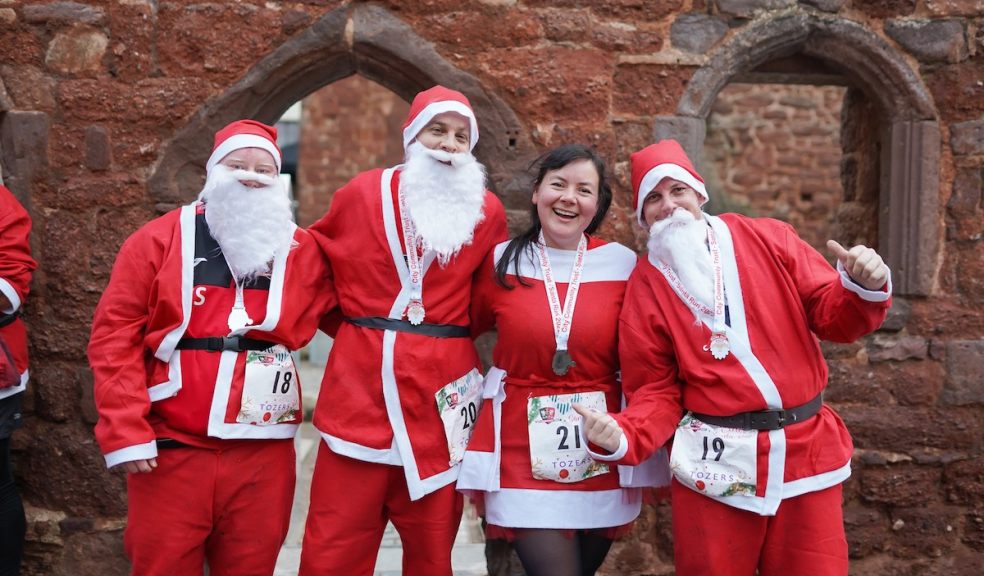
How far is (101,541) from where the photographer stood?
400 centimetres

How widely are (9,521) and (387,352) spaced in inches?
71.0

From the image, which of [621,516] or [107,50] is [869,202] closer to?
[621,516]

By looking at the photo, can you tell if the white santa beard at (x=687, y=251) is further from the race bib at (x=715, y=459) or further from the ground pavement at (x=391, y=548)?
the ground pavement at (x=391, y=548)

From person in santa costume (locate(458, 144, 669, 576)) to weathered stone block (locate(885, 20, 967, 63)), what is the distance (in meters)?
1.91

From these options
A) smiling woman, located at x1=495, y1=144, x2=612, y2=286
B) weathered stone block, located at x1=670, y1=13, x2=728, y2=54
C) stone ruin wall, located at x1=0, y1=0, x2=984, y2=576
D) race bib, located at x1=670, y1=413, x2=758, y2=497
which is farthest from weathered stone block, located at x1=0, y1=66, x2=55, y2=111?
race bib, located at x1=670, y1=413, x2=758, y2=497

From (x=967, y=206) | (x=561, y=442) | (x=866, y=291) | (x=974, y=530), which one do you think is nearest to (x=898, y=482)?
(x=974, y=530)

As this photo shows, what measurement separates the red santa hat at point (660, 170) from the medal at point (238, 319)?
1.26m

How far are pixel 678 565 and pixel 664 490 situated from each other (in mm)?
305

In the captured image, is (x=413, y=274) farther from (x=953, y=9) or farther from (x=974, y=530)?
(x=974, y=530)

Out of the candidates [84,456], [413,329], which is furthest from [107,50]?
[413,329]

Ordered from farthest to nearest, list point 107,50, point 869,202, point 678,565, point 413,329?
point 869,202 → point 107,50 → point 413,329 → point 678,565

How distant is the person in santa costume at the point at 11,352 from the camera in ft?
11.3

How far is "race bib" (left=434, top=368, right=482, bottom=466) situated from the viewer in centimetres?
295

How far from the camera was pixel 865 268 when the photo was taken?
2.48 meters
